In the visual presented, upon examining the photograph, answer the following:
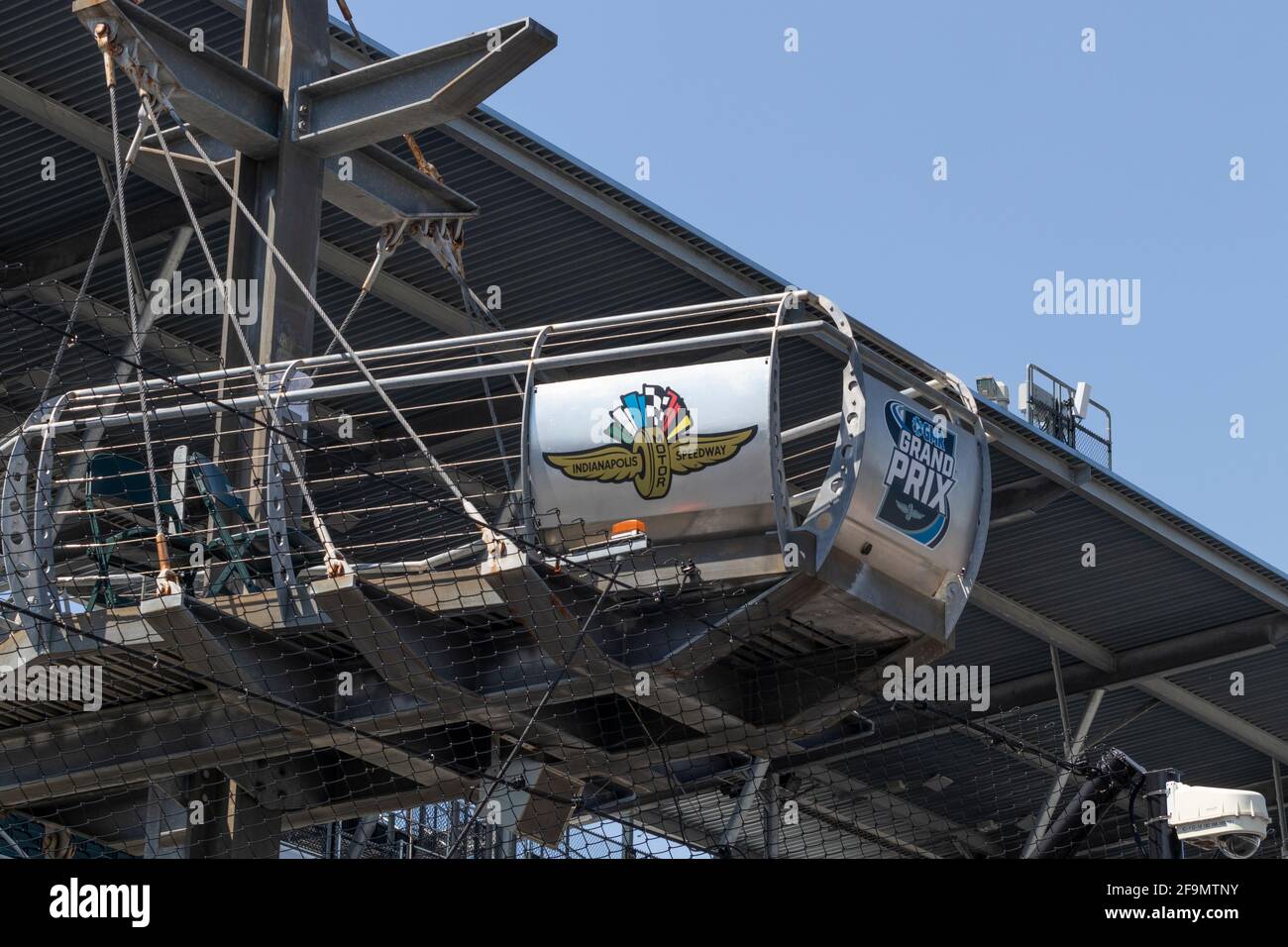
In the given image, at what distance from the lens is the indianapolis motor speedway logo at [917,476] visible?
13.8 m

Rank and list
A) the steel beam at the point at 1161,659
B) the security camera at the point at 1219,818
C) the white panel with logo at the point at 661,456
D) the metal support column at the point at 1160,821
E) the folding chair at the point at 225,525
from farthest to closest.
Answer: the steel beam at the point at 1161,659, the folding chair at the point at 225,525, the white panel with logo at the point at 661,456, the metal support column at the point at 1160,821, the security camera at the point at 1219,818

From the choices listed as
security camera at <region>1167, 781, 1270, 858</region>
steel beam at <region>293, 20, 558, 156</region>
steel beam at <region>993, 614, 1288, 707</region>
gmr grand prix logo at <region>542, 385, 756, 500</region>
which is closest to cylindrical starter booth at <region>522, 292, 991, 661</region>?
gmr grand prix logo at <region>542, 385, 756, 500</region>

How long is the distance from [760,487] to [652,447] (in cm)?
75

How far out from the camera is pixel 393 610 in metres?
13.9

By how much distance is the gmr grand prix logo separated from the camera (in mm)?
13211

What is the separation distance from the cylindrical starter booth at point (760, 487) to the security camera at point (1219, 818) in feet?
8.52

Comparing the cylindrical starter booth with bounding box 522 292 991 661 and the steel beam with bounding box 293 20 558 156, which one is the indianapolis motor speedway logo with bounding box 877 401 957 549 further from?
the steel beam with bounding box 293 20 558 156

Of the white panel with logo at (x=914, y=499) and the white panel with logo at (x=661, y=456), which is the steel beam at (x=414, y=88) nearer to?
the white panel with logo at (x=661, y=456)

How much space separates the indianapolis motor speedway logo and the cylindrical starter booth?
1 centimetres

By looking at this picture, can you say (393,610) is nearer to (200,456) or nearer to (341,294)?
(200,456)

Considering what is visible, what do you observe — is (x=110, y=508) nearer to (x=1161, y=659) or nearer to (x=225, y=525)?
(x=225, y=525)

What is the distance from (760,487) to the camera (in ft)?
43.2

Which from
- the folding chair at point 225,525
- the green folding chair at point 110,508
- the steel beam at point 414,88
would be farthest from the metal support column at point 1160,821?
the steel beam at point 414,88
